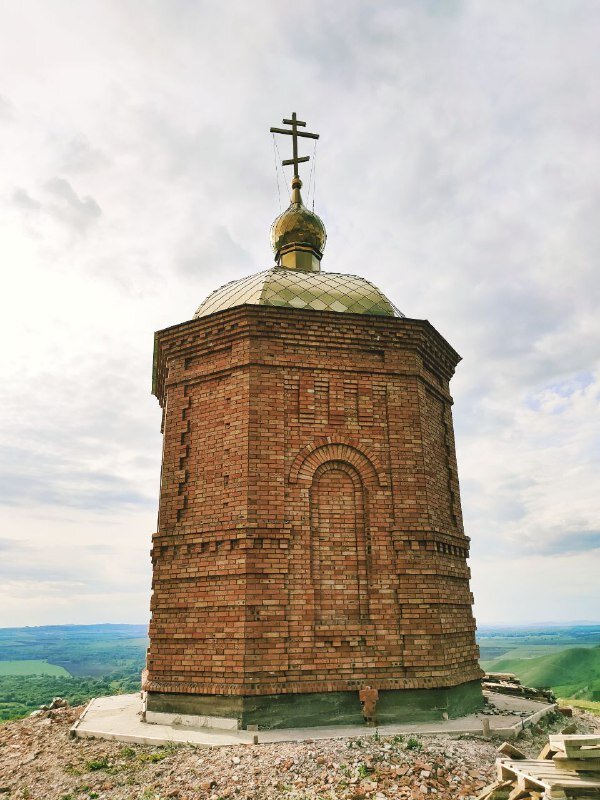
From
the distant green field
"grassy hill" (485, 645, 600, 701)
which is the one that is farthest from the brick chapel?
the distant green field

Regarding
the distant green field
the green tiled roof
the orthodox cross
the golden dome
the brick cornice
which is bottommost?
the distant green field

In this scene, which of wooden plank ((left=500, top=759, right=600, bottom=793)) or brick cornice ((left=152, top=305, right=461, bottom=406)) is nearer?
wooden plank ((left=500, top=759, right=600, bottom=793))

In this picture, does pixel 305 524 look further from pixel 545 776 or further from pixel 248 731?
pixel 545 776

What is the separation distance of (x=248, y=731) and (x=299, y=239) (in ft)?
27.3

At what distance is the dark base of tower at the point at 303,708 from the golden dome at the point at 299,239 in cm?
738

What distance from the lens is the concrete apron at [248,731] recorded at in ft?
19.5

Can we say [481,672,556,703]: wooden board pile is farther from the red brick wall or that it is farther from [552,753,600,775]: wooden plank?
[552,753,600,775]: wooden plank

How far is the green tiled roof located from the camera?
843 cm

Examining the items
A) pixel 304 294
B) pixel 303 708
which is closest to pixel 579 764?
pixel 303 708

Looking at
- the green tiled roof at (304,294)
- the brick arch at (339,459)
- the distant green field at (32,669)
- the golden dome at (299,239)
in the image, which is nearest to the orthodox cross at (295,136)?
the golden dome at (299,239)

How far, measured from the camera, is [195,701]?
21.8ft

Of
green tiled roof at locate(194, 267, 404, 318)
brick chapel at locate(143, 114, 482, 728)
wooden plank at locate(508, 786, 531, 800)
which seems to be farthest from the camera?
green tiled roof at locate(194, 267, 404, 318)

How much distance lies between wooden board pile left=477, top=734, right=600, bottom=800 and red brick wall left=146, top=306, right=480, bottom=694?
2374 millimetres

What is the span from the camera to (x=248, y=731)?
244 inches
